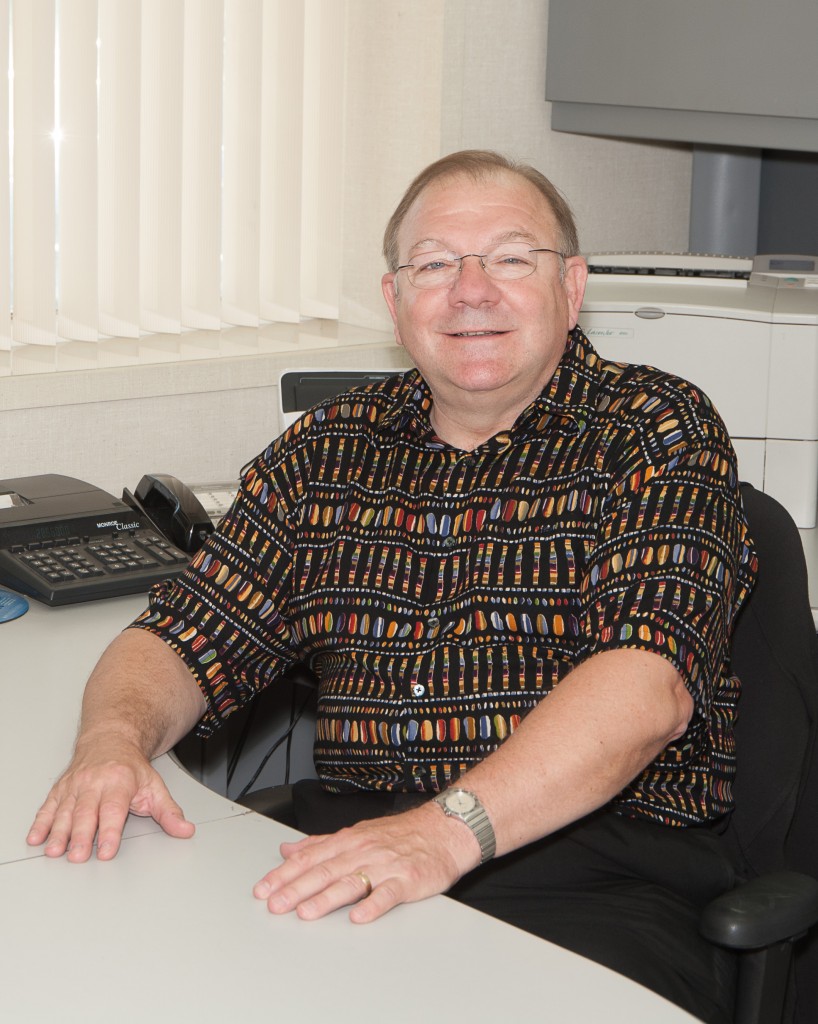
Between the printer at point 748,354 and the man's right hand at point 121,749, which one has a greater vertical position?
the printer at point 748,354

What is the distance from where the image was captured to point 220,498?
6.73 ft

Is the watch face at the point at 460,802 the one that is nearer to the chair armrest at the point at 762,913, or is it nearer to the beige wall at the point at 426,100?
the chair armrest at the point at 762,913

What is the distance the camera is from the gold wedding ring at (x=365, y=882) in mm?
1014

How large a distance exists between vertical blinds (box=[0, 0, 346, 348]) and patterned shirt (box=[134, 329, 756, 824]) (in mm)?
790

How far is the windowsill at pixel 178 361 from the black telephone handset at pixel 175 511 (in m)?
0.25

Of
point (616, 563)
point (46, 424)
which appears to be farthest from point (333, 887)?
point (46, 424)

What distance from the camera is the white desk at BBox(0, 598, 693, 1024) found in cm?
86

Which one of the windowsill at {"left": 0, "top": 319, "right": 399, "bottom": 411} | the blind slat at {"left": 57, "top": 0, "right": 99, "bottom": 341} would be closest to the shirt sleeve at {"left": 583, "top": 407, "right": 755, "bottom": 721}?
the windowsill at {"left": 0, "top": 319, "right": 399, "bottom": 411}

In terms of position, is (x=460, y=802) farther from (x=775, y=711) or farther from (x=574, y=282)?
(x=574, y=282)

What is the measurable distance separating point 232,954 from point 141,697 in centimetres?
48

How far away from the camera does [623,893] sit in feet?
4.43

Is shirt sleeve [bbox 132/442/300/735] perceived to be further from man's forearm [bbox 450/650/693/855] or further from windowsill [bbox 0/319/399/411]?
windowsill [bbox 0/319/399/411]

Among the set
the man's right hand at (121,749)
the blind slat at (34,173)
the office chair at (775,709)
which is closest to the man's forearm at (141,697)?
the man's right hand at (121,749)

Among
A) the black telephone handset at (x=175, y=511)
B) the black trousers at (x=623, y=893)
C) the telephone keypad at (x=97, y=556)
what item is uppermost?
the black telephone handset at (x=175, y=511)
